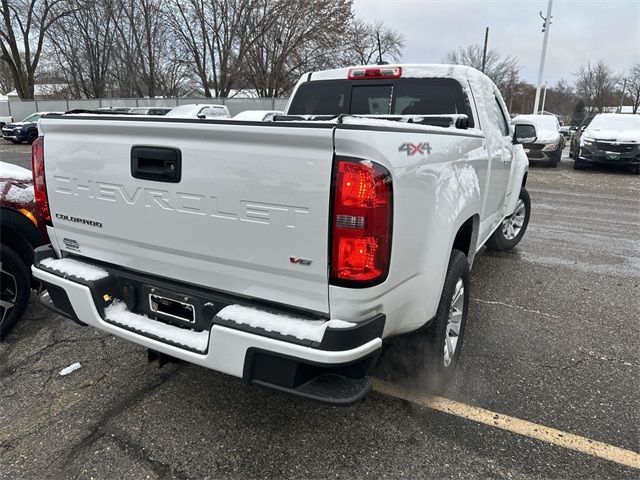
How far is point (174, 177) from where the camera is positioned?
215cm

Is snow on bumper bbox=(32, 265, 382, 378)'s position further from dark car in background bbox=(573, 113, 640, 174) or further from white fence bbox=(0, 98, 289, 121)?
white fence bbox=(0, 98, 289, 121)

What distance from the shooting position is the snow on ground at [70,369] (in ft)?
10.0

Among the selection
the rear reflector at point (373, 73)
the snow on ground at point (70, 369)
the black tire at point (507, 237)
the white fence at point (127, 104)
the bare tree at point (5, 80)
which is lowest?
the snow on ground at point (70, 369)

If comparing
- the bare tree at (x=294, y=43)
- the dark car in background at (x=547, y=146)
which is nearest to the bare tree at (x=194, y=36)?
the bare tree at (x=294, y=43)

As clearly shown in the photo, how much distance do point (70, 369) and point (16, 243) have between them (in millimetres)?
1171

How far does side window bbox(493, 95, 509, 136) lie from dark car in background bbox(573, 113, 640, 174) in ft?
37.6

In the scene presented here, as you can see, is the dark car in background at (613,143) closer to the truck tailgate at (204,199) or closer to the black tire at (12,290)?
the truck tailgate at (204,199)

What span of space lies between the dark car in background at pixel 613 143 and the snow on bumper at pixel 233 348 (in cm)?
1468

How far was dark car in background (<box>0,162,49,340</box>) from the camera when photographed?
11.1ft

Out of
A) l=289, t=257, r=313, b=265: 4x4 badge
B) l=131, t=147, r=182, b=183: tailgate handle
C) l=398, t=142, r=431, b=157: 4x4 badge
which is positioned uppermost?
l=398, t=142, r=431, b=157: 4x4 badge

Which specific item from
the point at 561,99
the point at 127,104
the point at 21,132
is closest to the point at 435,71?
the point at 21,132

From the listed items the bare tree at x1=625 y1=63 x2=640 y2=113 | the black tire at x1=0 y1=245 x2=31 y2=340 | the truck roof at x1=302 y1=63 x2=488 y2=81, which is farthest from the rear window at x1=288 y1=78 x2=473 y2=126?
the bare tree at x1=625 y1=63 x2=640 y2=113

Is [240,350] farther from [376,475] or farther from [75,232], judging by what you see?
A: [75,232]

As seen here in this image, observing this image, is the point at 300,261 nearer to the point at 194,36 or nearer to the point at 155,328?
the point at 155,328
